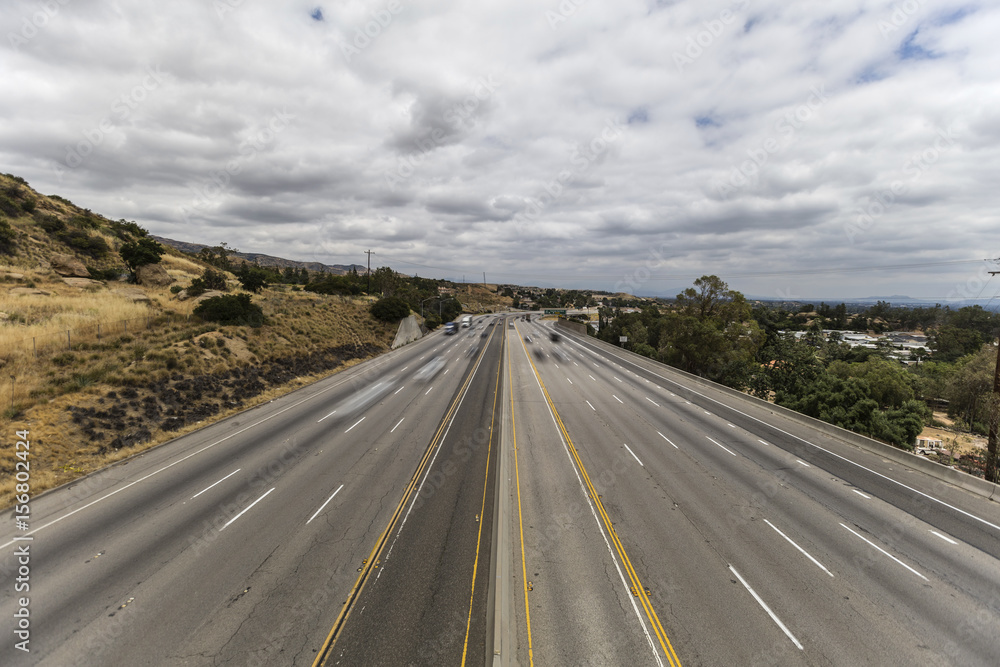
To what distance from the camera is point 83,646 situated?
25.7 feet

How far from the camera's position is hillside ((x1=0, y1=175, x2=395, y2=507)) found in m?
17.2

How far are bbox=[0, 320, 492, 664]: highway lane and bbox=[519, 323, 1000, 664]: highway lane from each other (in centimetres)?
637

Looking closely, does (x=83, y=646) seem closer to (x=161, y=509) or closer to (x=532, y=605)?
(x=161, y=509)

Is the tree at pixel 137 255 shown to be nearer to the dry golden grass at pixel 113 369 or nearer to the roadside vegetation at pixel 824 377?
the dry golden grass at pixel 113 369

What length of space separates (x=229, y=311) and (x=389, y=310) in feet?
86.1

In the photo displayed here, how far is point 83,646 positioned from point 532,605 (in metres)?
9.88

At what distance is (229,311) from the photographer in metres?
35.0

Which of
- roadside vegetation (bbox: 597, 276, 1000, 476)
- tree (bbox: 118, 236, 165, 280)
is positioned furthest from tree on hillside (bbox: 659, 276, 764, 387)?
tree (bbox: 118, 236, 165, 280)

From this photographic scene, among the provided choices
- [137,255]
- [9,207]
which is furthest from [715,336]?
[9,207]

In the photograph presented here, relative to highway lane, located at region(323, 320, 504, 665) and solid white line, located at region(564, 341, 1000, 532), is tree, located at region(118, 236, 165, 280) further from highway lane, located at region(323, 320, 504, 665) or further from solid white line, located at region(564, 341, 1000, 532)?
highway lane, located at region(323, 320, 504, 665)

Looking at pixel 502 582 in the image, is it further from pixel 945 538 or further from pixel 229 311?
pixel 229 311

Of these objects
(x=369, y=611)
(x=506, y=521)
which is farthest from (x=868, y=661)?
(x=369, y=611)

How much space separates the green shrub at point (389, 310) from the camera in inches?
2347

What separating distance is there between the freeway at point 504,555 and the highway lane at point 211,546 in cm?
6
